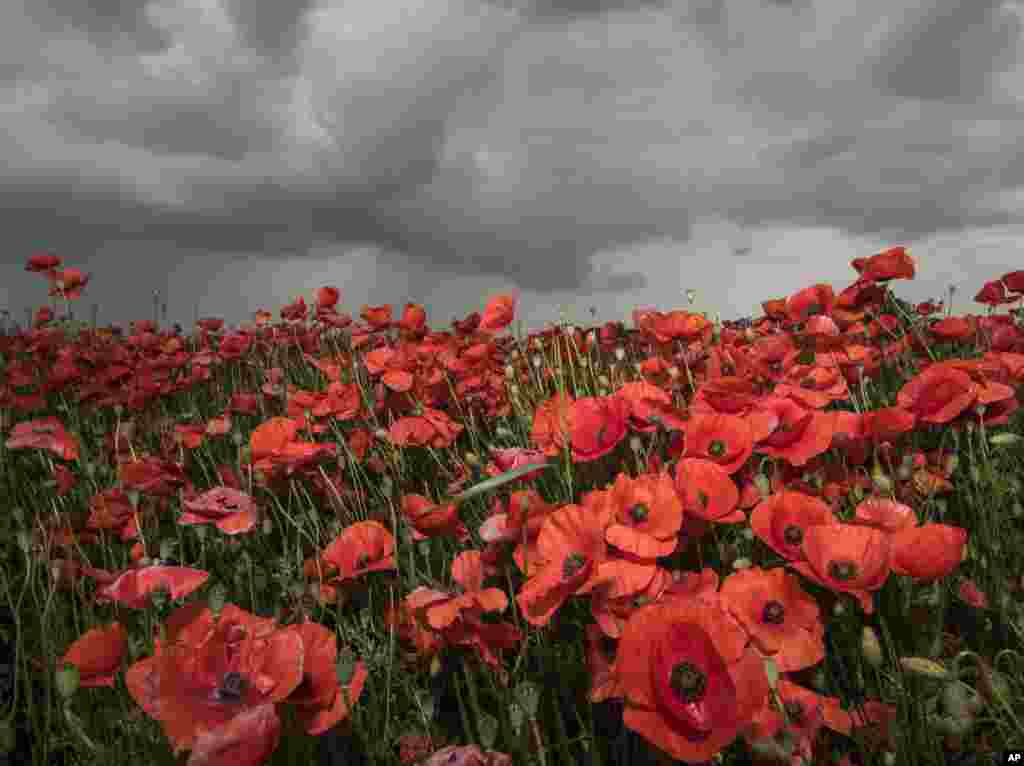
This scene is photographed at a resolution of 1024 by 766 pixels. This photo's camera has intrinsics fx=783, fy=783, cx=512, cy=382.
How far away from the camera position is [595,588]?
1.44 meters

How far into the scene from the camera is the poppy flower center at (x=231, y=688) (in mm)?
1191

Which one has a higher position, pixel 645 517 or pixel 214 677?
pixel 645 517

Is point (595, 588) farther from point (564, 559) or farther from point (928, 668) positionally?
point (928, 668)

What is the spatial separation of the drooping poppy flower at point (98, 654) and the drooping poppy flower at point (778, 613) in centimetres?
123

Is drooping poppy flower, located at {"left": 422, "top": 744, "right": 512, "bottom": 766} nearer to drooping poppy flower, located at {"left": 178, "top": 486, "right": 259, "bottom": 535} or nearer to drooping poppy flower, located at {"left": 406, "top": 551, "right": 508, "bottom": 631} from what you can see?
drooping poppy flower, located at {"left": 406, "top": 551, "right": 508, "bottom": 631}

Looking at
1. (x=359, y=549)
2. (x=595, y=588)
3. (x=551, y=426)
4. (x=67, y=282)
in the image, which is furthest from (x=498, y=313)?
(x=67, y=282)

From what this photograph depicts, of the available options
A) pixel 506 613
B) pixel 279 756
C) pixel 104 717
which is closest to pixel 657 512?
pixel 506 613

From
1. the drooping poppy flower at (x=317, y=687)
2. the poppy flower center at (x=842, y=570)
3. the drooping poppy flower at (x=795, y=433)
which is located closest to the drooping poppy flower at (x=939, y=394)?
the drooping poppy flower at (x=795, y=433)

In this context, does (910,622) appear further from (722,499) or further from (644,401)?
(644,401)

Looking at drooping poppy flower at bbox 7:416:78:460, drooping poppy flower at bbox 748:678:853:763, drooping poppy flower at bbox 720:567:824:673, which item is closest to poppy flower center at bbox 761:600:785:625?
drooping poppy flower at bbox 720:567:824:673

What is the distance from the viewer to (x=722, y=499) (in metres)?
1.62

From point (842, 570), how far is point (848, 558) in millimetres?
27

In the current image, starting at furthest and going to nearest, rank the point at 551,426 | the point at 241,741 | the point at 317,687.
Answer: the point at 551,426, the point at 317,687, the point at 241,741

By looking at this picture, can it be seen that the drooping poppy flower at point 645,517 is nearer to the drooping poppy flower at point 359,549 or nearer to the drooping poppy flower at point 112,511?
the drooping poppy flower at point 359,549
